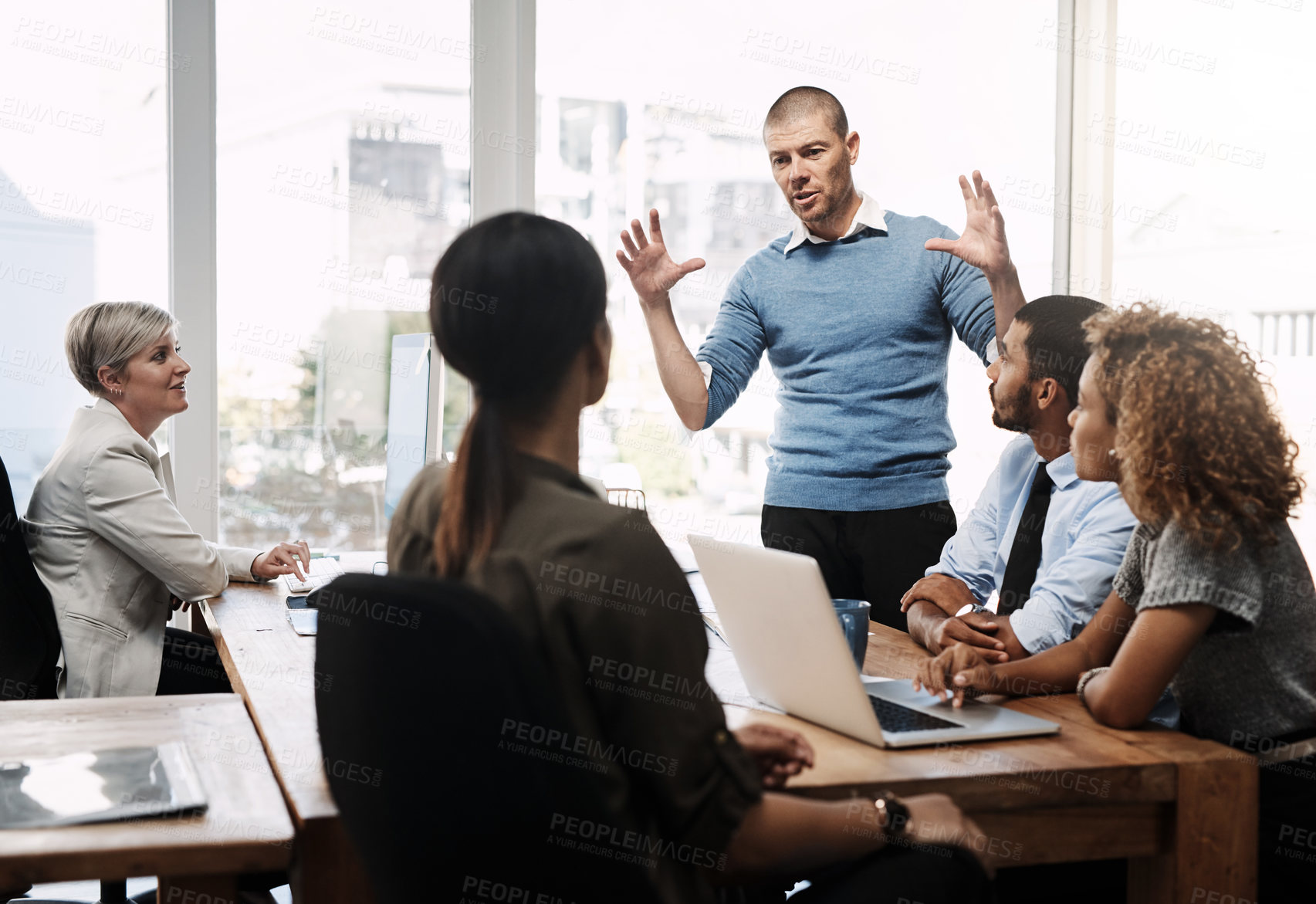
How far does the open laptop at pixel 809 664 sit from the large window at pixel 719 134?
215 cm

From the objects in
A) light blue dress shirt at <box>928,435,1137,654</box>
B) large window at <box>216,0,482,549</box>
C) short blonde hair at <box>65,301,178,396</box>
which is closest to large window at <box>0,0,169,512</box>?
large window at <box>216,0,482,549</box>

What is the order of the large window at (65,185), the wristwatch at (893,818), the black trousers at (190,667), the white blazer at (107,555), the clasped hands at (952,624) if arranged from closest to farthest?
the wristwatch at (893,818) < the clasped hands at (952,624) < the white blazer at (107,555) < the black trousers at (190,667) < the large window at (65,185)

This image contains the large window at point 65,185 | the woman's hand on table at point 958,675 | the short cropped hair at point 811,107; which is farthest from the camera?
the large window at point 65,185

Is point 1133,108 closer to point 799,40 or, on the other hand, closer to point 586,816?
point 799,40

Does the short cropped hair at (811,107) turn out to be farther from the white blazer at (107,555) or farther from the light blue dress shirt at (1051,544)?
the white blazer at (107,555)

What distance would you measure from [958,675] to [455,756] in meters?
0.76

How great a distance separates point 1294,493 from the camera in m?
1.38

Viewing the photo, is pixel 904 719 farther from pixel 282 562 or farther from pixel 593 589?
pixel 282 562

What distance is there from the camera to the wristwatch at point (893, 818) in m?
1.08

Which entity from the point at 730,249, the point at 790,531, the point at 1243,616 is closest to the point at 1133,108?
the point at 730,249

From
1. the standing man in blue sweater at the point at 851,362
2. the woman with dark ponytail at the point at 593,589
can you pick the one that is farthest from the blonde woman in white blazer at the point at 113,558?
the woman with dark ponytail at the point at 593,589

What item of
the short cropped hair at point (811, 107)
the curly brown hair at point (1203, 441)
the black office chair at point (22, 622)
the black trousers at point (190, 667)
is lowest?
the black trousers at point (190, 667)

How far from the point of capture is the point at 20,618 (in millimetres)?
2139

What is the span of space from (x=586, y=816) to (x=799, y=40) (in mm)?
3520
